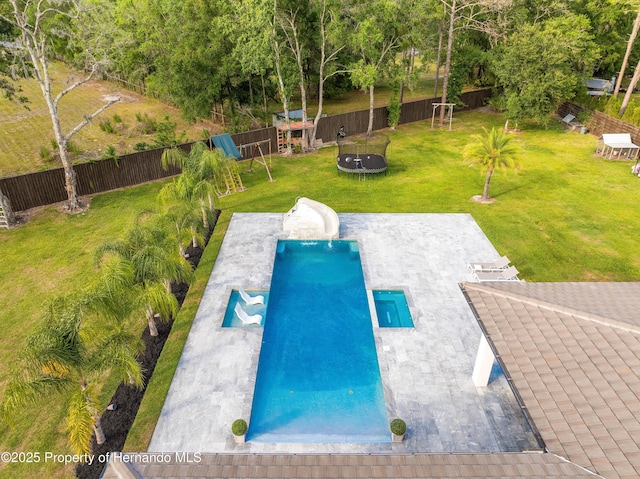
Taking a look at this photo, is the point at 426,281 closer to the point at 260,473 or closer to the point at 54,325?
the point at 260,473

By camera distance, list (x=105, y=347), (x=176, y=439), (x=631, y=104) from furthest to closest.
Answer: (x=631, y=104) → (x=176, y=439) → (x=105, y=347)

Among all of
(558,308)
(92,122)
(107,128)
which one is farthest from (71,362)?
(92,122)

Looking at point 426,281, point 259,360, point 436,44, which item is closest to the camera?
point 259,360

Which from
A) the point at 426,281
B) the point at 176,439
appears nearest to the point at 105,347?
the point at 176,439

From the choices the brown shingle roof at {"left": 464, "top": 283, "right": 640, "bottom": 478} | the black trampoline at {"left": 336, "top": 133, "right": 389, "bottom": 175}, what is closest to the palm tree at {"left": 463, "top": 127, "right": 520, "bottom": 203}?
the black trampoline at {"left": 336, "top": 133, "right": 389, "bottom": 175}

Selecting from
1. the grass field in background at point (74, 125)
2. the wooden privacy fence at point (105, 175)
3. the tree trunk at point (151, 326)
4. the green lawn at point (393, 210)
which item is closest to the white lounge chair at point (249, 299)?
the green lawn at point (393, 210)

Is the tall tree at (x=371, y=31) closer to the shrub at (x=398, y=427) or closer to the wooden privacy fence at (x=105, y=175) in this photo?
the wooden privacy fence at (x=105, y=175)
